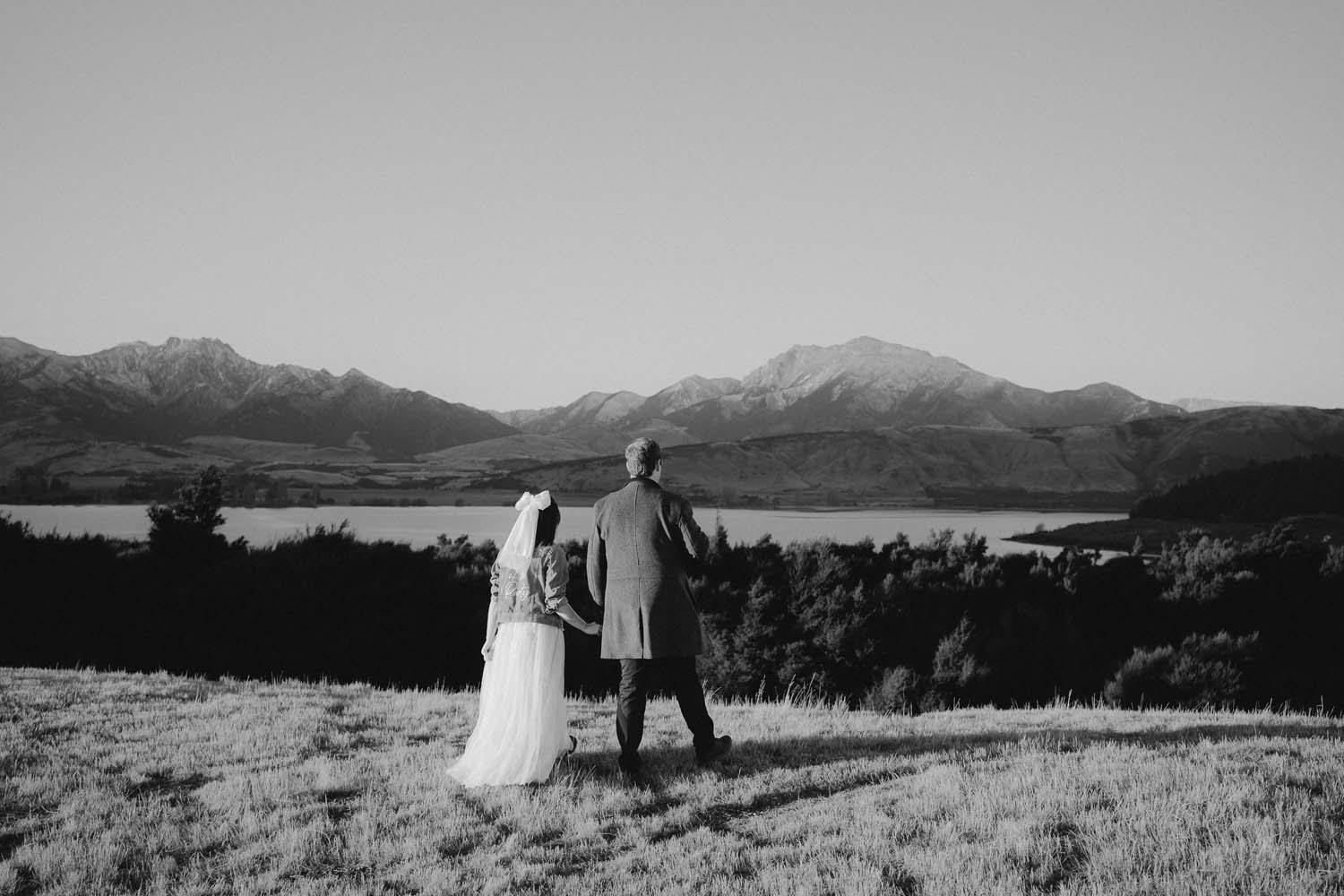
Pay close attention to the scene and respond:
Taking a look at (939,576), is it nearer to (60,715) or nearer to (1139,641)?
(1139,641)

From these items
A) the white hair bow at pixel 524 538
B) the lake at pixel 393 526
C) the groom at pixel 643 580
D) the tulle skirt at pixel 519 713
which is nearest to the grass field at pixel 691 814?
the tulle skirt at pixel 519 713

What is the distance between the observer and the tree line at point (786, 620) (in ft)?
55.1

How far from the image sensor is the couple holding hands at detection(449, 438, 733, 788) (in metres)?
6.50

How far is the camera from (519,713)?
6.63 metres

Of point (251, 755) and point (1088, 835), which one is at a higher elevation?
point (1088, 835)

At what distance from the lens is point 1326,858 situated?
4.54 metres

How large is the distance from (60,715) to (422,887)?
6725 millimetres

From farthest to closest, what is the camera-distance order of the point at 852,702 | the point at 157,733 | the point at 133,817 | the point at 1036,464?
the point at 1036,464, the point at 852,702, the point at 157,733, the point at 133,817

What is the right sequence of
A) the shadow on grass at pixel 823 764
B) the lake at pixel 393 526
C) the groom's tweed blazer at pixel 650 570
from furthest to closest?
the lake at pixel 393 526 → the groom's tweed blazer at pixel 650 570 → the shadow on grass at pixel 823 764

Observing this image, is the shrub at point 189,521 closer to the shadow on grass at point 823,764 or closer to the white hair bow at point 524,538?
the shadow on grass at point 823,764

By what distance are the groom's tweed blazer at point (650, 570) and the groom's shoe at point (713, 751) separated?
0.92 meters

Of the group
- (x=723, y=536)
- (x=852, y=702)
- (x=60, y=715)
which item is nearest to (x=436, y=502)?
(x=723, y=536)

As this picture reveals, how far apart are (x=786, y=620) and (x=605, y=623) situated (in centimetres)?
1178

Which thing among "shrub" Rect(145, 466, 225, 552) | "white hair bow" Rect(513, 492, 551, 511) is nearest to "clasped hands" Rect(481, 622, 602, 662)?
"white hair bow" Rect(513, 492, 551, 511)
